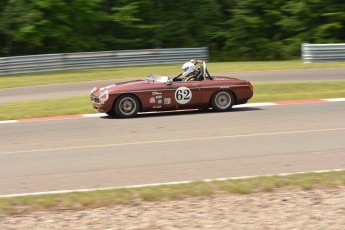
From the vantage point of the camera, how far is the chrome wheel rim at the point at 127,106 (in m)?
14.8

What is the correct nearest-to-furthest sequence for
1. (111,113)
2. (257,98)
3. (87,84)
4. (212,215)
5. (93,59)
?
(212,215)
(111,113)
(257,98)
(87,84)
(93,59)

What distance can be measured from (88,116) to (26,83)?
9.38m

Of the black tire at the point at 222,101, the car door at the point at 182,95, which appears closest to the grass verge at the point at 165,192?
the car door at the point at 182,95

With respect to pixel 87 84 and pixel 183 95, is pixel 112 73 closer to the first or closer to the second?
pixel 87 84

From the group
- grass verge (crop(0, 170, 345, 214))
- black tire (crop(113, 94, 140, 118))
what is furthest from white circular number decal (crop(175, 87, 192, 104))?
grass verge (crop(0, 170, 345, 214))

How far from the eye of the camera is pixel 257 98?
1789 centimetres

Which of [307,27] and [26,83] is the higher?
[307,27]

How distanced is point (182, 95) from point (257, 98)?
3.69 metres

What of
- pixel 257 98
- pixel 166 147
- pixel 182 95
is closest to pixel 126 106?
pixel 182 95

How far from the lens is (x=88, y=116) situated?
1555cm

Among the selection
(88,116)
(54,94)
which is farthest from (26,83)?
(88,116)

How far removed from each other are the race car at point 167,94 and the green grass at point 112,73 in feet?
32.3

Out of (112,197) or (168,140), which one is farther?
(168,140)

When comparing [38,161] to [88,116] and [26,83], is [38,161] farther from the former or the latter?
[26,83]
